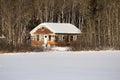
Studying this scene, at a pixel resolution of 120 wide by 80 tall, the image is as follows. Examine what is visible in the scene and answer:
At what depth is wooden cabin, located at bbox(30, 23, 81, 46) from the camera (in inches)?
2263

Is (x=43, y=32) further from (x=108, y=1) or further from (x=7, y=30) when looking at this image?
(x=108, y=1)

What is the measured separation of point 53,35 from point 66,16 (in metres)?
16.0

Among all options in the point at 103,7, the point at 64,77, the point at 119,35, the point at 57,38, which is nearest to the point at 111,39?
the point at 119,35

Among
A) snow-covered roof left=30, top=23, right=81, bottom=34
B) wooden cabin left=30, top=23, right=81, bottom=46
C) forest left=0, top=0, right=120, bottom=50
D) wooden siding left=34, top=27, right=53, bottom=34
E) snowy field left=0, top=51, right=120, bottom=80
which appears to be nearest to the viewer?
snowy field left=0, top=51, right=120, bottom=80

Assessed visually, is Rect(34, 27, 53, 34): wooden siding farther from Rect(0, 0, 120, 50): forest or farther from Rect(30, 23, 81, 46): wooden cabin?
Rect(0, 0, 120, 50): forest

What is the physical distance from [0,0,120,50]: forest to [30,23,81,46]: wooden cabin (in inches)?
89.2

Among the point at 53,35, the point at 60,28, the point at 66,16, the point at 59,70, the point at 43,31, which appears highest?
the point at 66,16

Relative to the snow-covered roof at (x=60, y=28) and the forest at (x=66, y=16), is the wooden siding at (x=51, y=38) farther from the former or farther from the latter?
the forest at (x=66, y=16)

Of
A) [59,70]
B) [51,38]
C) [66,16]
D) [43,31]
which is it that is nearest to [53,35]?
[51,38]

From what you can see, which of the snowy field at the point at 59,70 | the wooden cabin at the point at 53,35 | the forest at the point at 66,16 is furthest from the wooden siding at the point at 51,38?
the snowy field at the point at 59,70

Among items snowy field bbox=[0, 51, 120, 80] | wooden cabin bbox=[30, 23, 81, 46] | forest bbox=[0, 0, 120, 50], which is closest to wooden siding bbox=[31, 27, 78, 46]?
wooden cabin bbox=[30, 23, 81, 46]

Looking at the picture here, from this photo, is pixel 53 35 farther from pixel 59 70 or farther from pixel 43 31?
pixel 59 70

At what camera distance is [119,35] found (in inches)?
2496

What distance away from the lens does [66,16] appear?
72.6 meters
